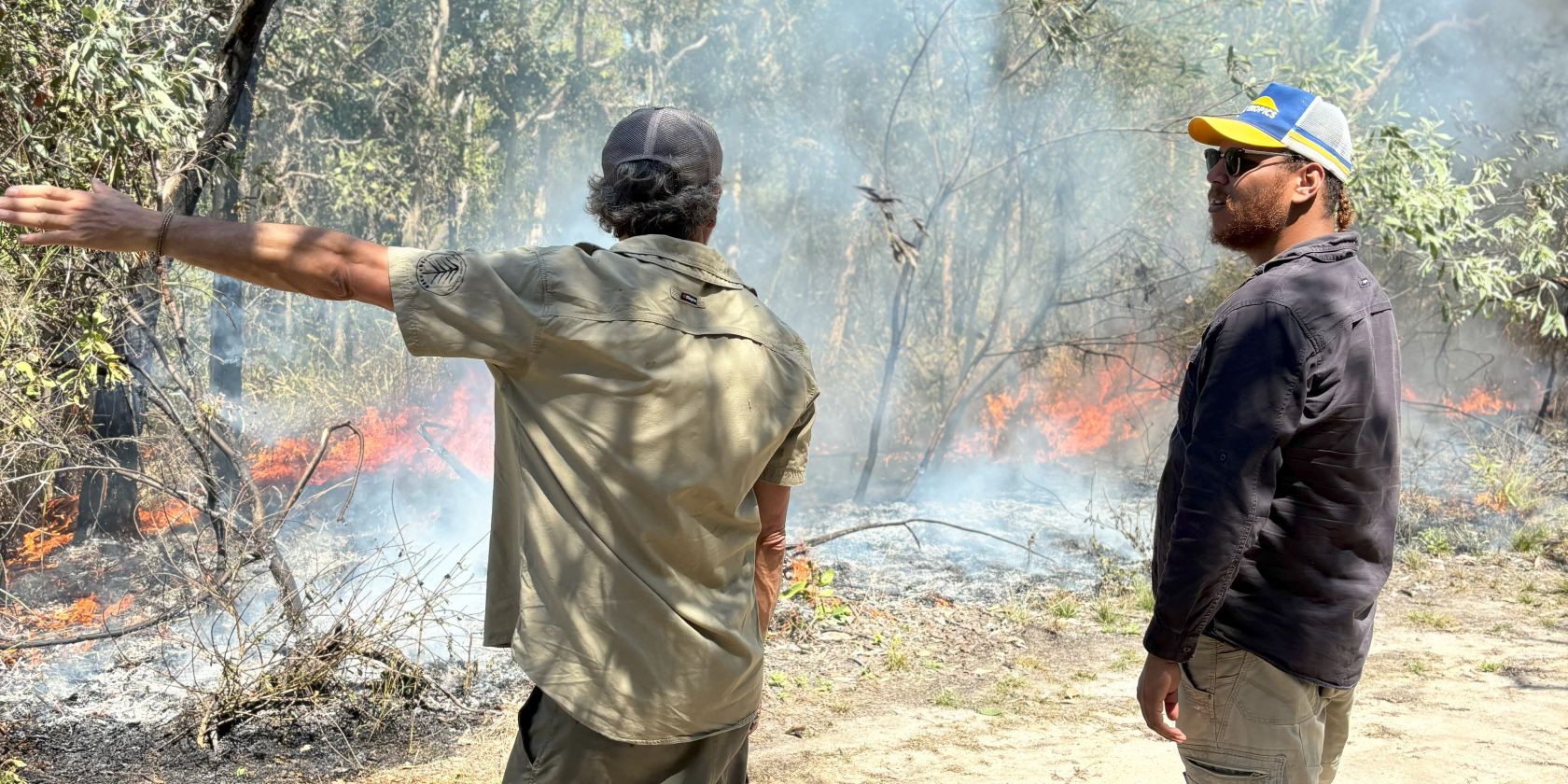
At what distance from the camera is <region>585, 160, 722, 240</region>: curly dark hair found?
75.0 inches

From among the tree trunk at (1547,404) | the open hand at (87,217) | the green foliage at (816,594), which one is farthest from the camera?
the tree trunk at (1547,404)

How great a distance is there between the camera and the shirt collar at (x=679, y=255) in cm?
186

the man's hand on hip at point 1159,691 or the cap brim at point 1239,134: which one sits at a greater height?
the cap brim at point 1239,134

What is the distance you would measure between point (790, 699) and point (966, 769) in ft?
3.16

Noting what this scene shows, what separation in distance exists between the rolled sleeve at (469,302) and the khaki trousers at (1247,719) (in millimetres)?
1336

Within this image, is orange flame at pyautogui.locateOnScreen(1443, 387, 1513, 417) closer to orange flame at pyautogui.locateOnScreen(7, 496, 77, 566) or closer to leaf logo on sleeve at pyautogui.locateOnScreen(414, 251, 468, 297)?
orange flame at pyautogui.locateOnScreen(7, 496, 77, 566)

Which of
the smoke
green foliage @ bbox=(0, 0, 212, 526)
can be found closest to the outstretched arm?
green foliage @ bbox=(0, 0, 212, 526)

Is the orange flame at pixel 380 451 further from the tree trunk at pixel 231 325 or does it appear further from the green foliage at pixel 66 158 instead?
A: the green foliage at pixel 66 158

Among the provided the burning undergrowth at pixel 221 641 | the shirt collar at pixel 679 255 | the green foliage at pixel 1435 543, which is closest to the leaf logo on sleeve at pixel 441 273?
the shirt collar at pixel 679 255

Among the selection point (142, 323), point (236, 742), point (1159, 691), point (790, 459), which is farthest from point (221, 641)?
point (1159, 691)

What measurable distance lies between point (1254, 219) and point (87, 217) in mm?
1997

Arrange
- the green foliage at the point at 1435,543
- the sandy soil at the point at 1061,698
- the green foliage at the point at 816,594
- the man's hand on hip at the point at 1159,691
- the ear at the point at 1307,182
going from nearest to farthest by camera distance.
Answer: the man's hand on hip at the point at 1159,691 < the ear at the point at 1307,182 < the sandy soil at the point at 1061,698 < the green foliage at the point at 816,594 < the green foliage at the point at 1435,543

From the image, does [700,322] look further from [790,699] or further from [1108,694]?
[1108,694]

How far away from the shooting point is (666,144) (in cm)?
191
